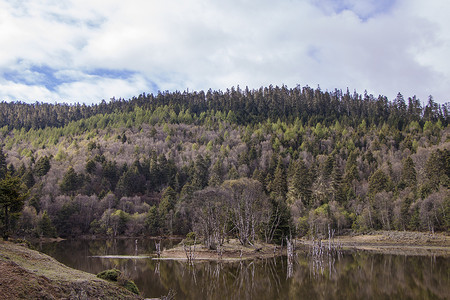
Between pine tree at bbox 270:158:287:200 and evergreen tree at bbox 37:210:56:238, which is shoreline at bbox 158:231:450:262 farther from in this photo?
evergreen tree at bbox 37:210:56:238

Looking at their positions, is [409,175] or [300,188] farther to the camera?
[300,188]

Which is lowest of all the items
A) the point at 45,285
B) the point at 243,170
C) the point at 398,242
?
the point at 398,242

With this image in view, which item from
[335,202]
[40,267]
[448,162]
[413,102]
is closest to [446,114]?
[413,102]

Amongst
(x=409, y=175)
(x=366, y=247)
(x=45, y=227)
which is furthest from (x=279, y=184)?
(x=45, y=227)

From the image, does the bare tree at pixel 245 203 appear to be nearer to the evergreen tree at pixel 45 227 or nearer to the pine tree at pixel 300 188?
the pine tree at pixel 300 188

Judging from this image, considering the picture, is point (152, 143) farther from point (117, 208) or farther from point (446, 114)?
point (446, 114)

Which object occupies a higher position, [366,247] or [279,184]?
[279,184]

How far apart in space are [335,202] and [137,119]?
4934 inches

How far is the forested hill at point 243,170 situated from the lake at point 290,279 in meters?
9.17

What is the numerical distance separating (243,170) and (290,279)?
305ft

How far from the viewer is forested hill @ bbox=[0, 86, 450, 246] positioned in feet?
250

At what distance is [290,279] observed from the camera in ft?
113

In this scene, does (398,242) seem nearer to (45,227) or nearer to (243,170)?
(243,170)

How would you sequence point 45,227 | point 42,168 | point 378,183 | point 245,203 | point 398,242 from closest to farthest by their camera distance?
point 245,203 < point 398,242 < point 45,227 < point 378,183 < point 42,168
